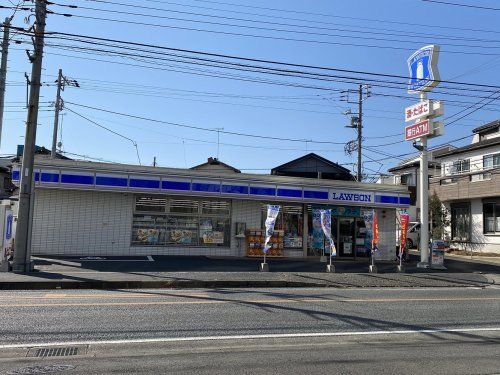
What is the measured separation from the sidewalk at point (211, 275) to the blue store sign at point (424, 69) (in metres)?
8.33

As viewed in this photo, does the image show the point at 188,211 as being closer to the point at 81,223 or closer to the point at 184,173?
the point at 184,173

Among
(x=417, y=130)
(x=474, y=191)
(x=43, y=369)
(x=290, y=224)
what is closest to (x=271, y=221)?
(x=290, y=224)

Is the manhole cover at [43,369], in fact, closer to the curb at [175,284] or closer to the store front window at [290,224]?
the curb at [175,284]

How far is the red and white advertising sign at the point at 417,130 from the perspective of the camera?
71.9 feet

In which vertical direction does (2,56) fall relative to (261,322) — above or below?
above

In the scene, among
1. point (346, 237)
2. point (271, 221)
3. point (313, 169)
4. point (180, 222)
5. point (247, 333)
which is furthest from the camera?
point (313, 169)

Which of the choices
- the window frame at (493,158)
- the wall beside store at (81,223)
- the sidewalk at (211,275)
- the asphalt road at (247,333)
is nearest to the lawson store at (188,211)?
the wall beside store at (81,223)

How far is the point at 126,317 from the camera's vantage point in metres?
9.08

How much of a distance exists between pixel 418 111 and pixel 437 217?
1636 cm

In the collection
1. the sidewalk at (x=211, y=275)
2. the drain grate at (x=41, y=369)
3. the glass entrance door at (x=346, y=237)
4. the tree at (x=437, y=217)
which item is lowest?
the drain grate at (x=41, y=369)

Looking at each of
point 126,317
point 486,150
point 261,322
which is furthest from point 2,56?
point 486,150

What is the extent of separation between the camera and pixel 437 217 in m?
36.4

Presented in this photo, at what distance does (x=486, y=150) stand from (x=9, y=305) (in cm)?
3369

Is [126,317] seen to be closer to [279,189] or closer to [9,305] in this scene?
[9,305]
